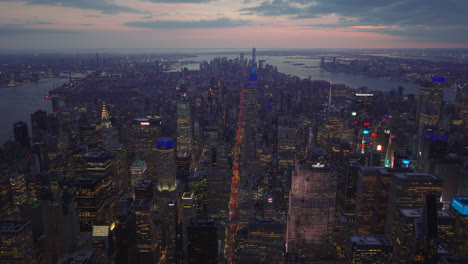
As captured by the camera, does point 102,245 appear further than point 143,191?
No

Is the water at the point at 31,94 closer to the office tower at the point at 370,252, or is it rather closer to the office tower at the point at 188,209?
the office tower at the point at 188,209

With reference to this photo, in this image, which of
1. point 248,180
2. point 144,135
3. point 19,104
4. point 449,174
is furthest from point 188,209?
point 19,104

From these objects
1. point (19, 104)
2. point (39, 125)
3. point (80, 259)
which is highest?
point (19, 104)

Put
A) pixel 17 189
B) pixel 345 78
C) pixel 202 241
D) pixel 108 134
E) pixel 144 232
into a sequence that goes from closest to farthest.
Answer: pixel 202 241 < pixel 144 232 < pixel 17 189 < pixel 108 134 < pixel 345 78

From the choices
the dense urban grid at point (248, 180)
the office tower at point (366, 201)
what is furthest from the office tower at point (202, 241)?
the office tower at point (366, 201)

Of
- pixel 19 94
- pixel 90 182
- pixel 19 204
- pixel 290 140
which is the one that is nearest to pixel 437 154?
pixel 290 140

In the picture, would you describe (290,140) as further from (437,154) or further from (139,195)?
(139,195)

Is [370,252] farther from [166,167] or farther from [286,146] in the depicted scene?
[286,146]
